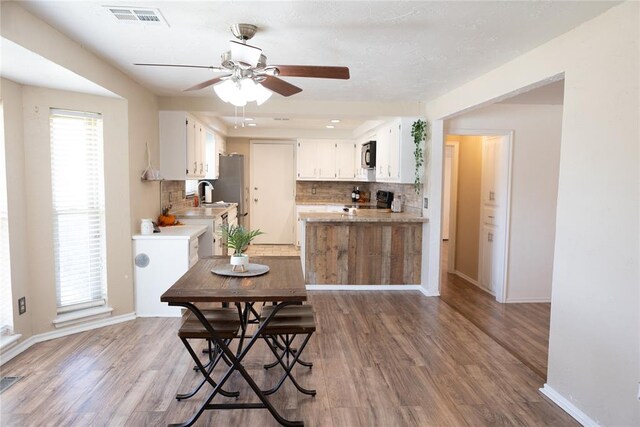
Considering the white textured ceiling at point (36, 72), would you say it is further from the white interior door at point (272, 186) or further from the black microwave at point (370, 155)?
the white interior door at point (272, 186)

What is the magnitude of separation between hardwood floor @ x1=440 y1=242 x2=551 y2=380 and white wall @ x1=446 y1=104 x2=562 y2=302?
0.31 meters

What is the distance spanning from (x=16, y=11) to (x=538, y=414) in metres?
3.68

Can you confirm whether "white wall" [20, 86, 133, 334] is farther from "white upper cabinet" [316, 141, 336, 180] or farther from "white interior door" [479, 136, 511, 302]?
"white upper cabinet" [316, 141, 336, 180]

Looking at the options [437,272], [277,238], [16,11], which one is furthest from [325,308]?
[277,238]

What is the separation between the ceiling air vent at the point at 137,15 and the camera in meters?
2.27

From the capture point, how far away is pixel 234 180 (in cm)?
730

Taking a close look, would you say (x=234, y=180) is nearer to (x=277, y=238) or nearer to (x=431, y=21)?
(x=277, y=238)

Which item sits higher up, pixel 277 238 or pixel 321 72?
pixel 321 72

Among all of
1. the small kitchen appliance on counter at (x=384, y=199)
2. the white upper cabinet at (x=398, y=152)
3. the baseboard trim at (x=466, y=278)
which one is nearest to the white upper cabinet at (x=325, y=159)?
the small kitchen appliance on counter at (x=384, y=199)

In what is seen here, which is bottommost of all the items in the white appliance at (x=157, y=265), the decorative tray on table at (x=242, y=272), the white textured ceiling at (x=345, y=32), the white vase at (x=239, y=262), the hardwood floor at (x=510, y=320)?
the hardwood floor at (x=510, y=320)

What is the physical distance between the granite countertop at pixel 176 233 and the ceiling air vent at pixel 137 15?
1974mm

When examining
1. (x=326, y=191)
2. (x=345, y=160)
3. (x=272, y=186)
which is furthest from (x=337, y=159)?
(x=272, y=186)

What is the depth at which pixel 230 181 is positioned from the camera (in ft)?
24.0

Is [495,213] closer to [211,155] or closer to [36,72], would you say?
[211,155]
